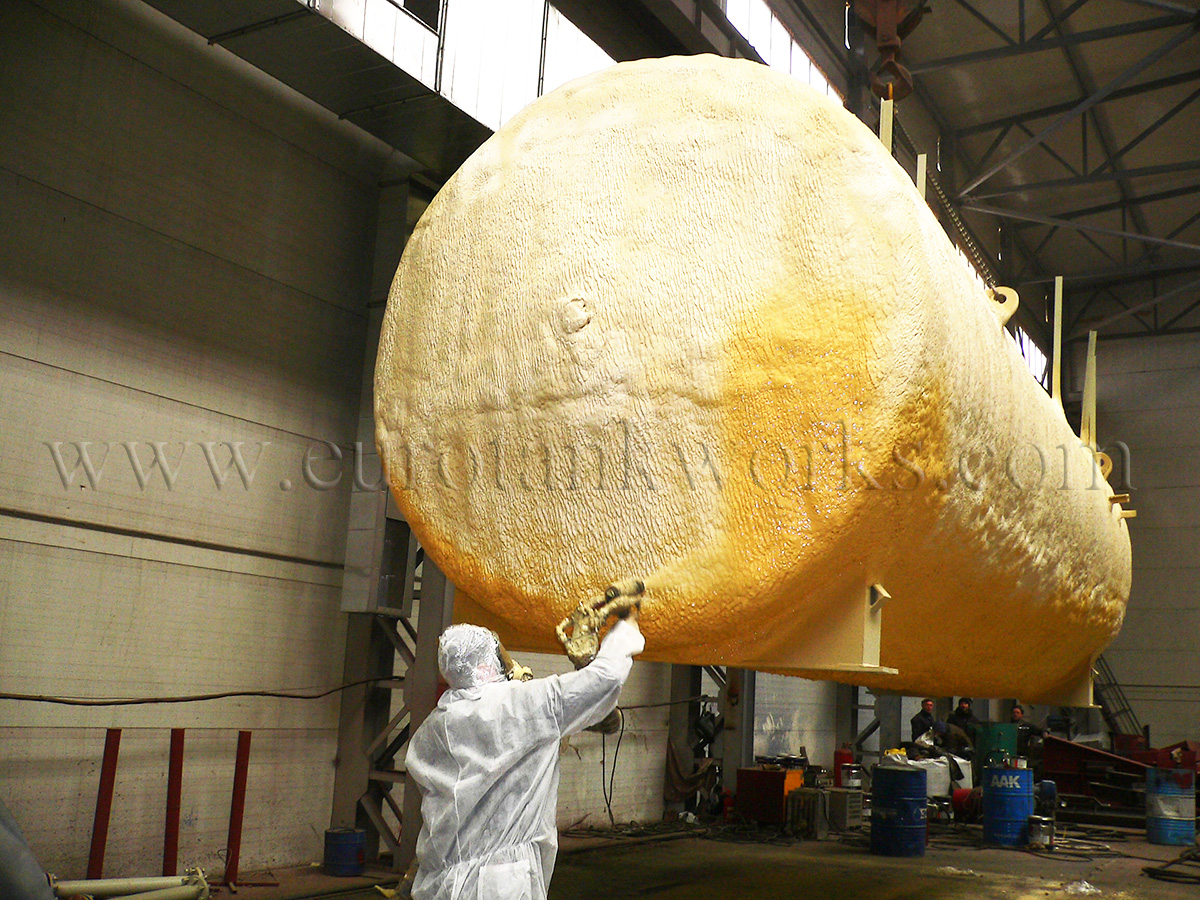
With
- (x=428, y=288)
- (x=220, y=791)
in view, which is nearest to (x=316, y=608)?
(x=220, y=791)

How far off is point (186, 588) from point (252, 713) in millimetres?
906

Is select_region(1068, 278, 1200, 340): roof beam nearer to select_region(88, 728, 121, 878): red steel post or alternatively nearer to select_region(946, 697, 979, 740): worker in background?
select_region(946, 697, 979, 740): worker in background

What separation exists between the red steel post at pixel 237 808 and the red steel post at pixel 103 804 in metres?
0.68

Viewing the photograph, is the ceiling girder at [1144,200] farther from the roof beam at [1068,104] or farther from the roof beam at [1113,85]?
the roof beam at [1113,85]

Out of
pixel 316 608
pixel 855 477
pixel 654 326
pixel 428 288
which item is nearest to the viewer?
pixel 855 477

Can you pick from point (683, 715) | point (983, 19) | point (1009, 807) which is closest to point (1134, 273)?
point (983, 19)

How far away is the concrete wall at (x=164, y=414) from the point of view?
5.24 m

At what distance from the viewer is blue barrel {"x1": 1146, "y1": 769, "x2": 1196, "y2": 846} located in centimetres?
931

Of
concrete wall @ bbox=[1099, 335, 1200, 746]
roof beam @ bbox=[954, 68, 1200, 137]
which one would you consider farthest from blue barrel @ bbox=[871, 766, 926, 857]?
concrete wall @ bbox=[1099, 335, 1200, 746]

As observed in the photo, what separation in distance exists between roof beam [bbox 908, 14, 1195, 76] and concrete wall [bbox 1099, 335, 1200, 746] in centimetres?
787

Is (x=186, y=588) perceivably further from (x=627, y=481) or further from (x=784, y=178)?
(x=784, y=178)

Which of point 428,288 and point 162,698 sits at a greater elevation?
point 428,288

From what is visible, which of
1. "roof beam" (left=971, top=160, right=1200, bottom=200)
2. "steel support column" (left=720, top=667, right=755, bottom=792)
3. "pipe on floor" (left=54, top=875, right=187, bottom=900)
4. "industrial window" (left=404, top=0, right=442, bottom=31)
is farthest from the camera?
"roof beam" (left=971, top=160, right=1200, bottom=200)

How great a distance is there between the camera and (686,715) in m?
9.86
